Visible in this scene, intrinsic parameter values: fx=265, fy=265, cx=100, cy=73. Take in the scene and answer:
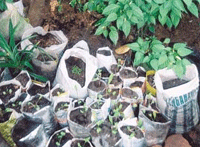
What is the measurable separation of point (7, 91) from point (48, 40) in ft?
2.11

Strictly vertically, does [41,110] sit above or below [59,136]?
above

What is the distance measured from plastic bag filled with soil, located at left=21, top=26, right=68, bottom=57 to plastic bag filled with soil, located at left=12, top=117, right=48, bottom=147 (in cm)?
68

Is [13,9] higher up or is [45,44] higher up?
[13,9]

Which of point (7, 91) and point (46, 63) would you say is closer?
point (7, 91)

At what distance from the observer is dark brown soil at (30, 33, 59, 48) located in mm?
2479

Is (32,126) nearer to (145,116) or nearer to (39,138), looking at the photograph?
(39,138)

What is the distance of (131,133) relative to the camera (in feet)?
6.05

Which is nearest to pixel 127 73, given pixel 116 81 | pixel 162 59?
pixel 116 81

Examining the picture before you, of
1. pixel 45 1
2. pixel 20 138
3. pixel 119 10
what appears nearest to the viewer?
pixel 20 138

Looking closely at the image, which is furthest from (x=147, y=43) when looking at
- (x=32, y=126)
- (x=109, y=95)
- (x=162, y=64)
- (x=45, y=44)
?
(x=32, y=126)

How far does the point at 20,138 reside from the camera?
1.86m

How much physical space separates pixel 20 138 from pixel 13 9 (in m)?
1.26

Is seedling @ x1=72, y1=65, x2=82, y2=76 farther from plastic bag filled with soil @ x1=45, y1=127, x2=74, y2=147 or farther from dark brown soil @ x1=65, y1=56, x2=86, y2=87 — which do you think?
plastic bag filled with soil @ x1=45, y1=127, x2=74, y2=147

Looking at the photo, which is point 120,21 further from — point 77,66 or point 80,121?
point 80,121
